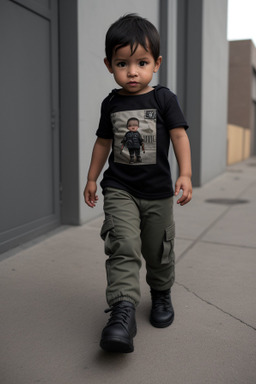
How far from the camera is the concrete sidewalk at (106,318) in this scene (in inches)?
72.1

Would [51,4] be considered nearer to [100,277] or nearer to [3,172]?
[3,172]

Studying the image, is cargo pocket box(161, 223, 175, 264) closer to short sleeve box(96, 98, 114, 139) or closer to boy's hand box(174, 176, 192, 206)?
boy's hand box(174, 176, 192, 206)

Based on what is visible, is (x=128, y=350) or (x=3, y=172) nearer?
(x=128, y=350)

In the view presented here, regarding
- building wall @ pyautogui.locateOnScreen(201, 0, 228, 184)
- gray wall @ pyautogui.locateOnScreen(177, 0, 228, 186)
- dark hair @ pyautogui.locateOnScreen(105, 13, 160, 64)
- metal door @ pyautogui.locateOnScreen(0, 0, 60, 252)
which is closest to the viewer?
dark hair @ pyautogui.locateOnScreen(105, 13, 160, 64)

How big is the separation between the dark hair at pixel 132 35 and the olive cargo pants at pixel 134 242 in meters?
0.72

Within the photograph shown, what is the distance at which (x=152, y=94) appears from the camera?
215 cm

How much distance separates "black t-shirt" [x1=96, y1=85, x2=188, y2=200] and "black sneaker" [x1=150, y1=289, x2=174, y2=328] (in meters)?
0.59

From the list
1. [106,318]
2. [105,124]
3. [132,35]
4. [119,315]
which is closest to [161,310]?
[106,318]

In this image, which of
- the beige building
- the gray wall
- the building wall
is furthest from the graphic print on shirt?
the beige building

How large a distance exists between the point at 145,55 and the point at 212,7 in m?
7.53

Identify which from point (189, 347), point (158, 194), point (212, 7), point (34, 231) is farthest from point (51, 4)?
point (212, 7)

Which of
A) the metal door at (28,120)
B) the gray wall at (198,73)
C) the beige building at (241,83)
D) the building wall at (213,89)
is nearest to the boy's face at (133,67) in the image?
the metal door at (28,120)

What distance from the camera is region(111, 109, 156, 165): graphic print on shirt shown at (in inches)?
83.1

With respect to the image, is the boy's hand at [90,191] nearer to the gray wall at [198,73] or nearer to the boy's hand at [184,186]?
the boy's hand at [184,186]
